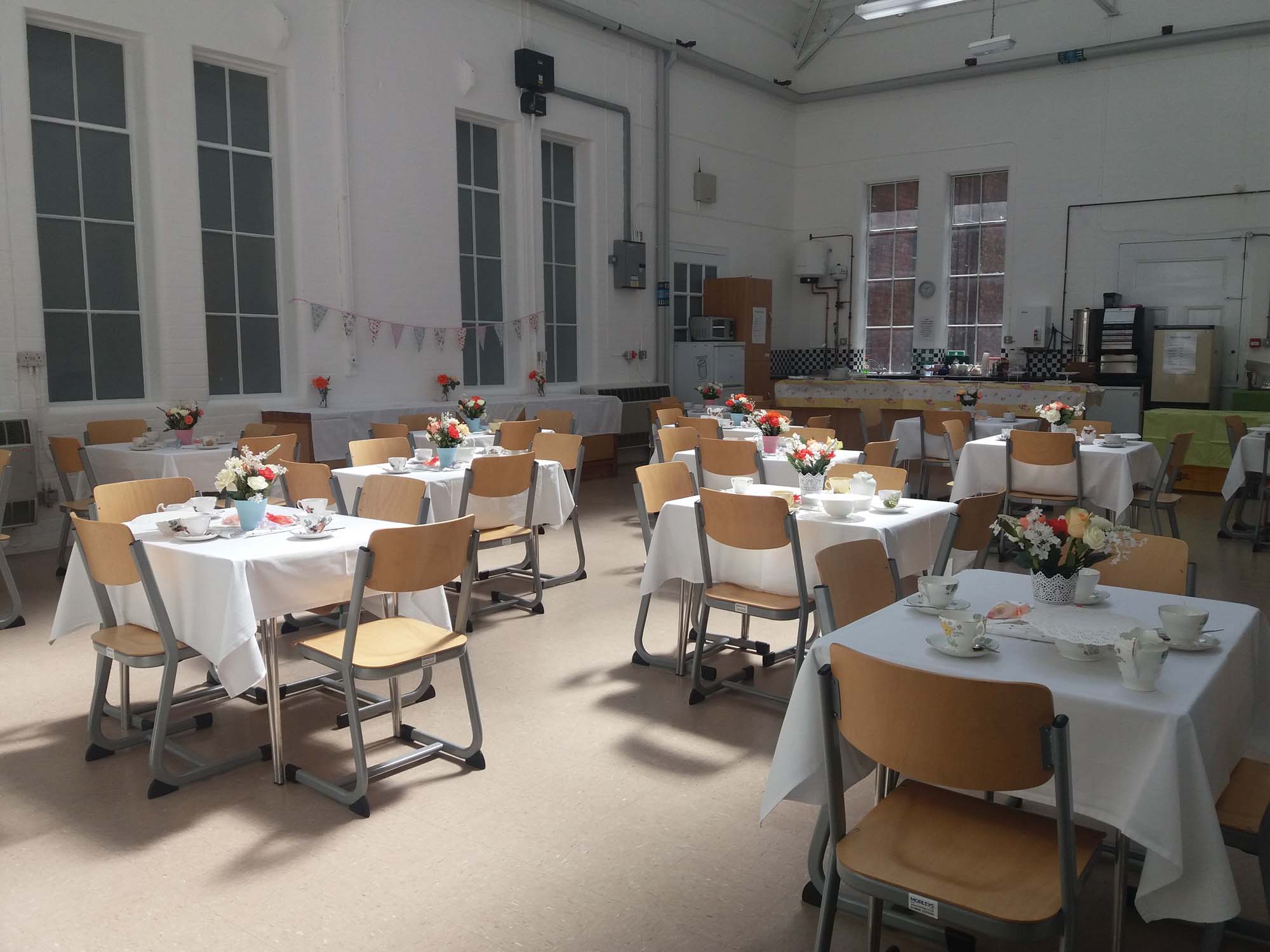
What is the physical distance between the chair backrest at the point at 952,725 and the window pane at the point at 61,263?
271 inches

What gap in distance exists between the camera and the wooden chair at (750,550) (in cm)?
365

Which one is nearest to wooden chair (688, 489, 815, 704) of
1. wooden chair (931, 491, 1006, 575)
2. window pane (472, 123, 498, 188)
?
wooden chair (931, 491, 1006, 575)

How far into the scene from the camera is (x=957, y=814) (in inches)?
82.3

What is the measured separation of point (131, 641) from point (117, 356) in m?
4.83

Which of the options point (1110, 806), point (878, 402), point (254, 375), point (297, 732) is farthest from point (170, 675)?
point (878, 402)

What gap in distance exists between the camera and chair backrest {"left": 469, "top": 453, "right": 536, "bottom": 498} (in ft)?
16.3

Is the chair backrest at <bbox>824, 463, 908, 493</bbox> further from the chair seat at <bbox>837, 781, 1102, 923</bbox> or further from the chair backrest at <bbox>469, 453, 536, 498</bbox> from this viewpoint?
the chair seat at <bbox>837, 781, 1102, 923</bbox>

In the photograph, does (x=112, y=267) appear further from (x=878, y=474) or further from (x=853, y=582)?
(x=853, y=582)

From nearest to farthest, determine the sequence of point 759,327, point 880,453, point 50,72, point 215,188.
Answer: point 880,453, point 50,72, point 215,188, point 759,327

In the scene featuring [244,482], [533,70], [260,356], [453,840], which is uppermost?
[533,70]

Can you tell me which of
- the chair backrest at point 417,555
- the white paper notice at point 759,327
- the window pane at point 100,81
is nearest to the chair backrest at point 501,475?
the chair backrest at point 417,555

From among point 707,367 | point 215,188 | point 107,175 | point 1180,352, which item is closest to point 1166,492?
point 1180,352

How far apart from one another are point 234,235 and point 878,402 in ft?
22.7

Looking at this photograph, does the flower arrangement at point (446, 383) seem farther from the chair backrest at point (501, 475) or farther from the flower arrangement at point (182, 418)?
the chair backrest at point (501, 475)
